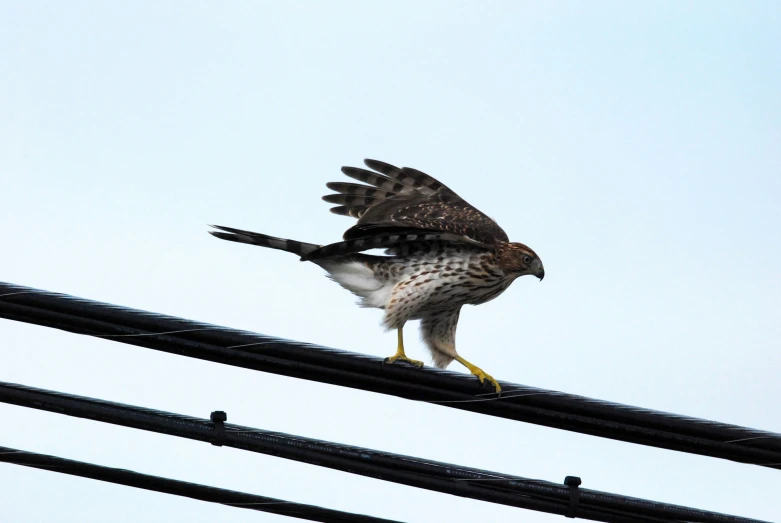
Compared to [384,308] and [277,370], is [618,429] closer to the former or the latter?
[277,370]

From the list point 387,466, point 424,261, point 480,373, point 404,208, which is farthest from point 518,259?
point 387,466

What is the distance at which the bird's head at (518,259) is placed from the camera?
Result: 8.84 metres

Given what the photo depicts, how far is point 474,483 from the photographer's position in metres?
6.64

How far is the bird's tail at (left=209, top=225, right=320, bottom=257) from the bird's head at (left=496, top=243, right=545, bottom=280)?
1.30m

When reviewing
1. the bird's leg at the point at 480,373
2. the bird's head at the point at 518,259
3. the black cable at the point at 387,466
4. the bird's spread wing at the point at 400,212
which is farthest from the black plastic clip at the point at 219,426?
the bird's head at the point at 518,259

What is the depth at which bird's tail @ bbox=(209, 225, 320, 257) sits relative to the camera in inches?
323

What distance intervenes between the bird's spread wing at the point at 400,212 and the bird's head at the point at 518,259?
0.10m

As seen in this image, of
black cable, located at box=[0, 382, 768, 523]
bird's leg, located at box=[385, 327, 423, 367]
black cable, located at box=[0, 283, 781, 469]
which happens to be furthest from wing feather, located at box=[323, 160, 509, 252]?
black cable, located at box=[0, 382, 768, 523]

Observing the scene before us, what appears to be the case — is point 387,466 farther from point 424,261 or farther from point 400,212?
point 400,212

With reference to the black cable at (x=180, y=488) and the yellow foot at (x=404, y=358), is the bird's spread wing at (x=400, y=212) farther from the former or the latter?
the black cable at (x=180, y=488)

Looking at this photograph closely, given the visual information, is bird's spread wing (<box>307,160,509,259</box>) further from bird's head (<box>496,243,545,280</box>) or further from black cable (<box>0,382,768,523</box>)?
black cable (<box>0,382,768,523</box>)

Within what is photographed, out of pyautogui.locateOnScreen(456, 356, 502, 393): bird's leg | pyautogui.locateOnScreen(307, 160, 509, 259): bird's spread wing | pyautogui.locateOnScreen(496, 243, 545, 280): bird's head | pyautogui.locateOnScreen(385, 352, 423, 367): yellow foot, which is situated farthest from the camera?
pyautogui.locateOnScreen(496, 243, 545, 280): bird's head

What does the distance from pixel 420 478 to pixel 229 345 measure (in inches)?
47.9

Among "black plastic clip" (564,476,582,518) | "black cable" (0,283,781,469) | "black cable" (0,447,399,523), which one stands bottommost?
"black cable" (0,447,399,523)
